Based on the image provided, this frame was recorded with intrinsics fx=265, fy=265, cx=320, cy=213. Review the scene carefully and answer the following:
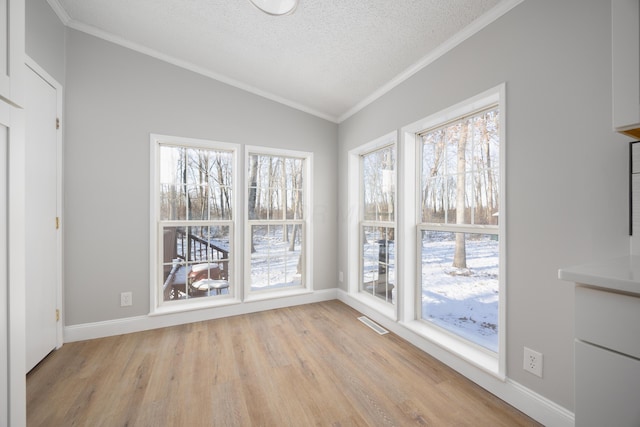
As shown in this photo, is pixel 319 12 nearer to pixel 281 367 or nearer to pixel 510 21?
pixel 510 21

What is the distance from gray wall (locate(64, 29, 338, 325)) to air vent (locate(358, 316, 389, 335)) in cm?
224

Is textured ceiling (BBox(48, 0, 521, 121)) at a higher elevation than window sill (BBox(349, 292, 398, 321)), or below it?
higher

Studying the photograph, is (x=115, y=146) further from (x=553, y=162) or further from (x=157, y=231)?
(x=553, y=162)

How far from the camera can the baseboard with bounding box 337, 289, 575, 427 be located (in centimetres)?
140

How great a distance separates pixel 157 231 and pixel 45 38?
1760mm

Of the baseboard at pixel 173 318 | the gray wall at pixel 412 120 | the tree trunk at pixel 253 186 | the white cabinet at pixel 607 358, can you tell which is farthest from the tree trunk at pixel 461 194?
the tree trunk at pixel 253 186

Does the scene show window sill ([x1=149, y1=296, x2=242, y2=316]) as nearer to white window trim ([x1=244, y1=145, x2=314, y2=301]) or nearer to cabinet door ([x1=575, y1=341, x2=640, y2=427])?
white window trim ([x1=244, y1=145, x2=314, y2=301])

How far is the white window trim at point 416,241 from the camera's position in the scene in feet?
5.48

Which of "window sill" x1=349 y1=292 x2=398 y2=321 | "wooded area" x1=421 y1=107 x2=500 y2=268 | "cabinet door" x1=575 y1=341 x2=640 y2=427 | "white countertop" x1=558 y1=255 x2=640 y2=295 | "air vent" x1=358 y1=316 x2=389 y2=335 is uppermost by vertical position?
"wooded area" x1=421 y1=107 x2=500 y2=268

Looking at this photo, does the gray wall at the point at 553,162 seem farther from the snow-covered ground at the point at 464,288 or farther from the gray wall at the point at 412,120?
the snow-covered ground at the point at 464,288

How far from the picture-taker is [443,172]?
226cm

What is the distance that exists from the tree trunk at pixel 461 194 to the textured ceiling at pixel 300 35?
71cm

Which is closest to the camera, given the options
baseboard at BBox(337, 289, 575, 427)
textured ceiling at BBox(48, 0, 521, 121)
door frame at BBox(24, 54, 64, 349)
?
baseboard at BBox(337, 289, 575, 427)

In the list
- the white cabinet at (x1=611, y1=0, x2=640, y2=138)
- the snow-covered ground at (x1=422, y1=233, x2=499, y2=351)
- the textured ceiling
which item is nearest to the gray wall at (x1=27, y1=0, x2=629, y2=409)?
the textured ceiling
